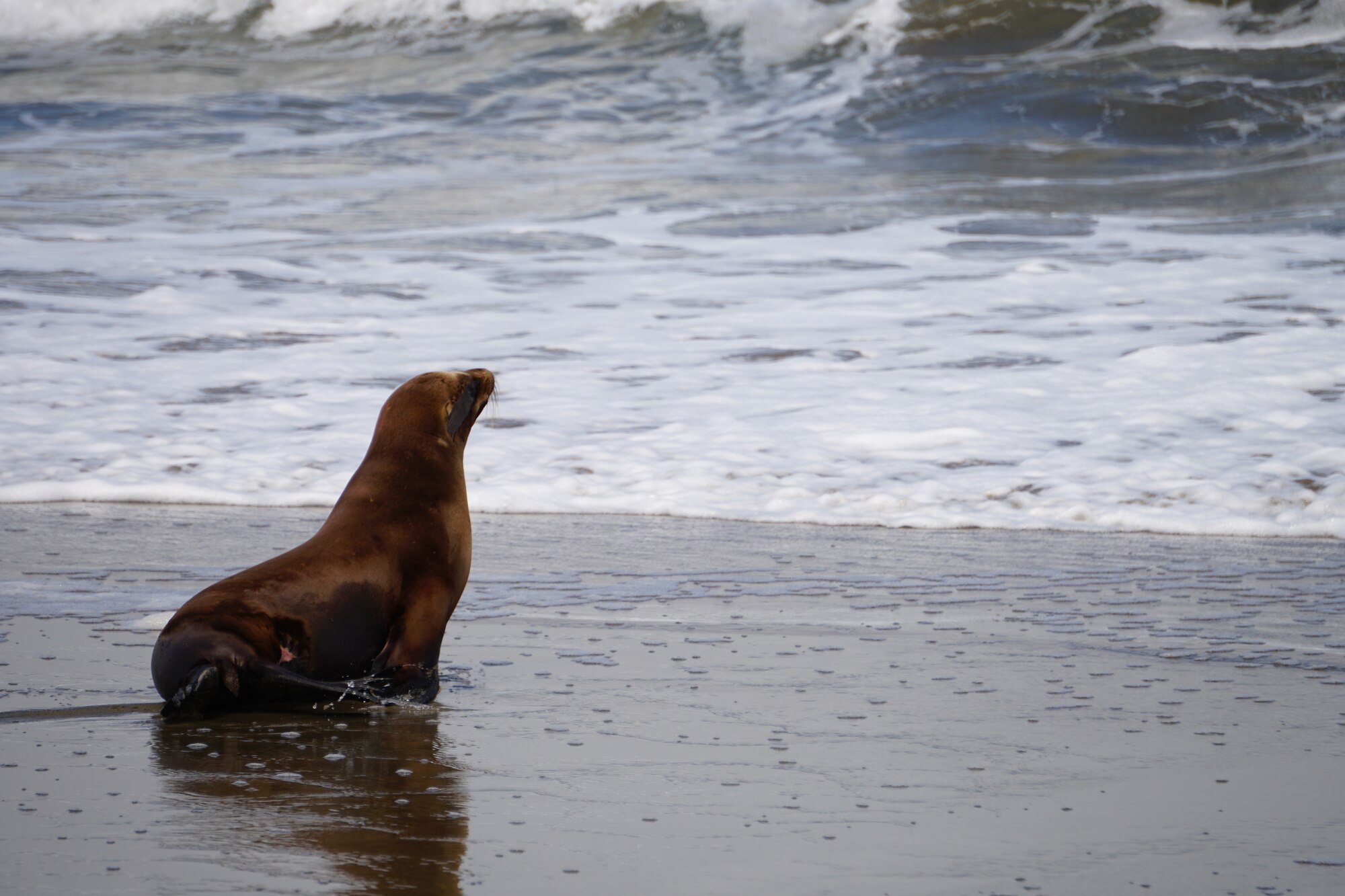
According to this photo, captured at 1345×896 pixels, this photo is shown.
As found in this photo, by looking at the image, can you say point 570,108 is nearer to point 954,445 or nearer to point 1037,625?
point 954,445

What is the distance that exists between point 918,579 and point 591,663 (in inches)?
60.9

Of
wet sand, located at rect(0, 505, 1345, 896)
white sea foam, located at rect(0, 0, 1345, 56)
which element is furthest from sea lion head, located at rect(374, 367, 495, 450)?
white sea foam, located at rect(0, 0, 1345, 56)

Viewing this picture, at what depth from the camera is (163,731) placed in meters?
2.92

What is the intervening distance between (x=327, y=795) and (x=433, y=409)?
4.18ft

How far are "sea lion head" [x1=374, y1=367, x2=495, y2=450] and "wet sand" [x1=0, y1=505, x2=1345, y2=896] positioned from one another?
60cm

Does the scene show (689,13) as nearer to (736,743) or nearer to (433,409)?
(433,409)

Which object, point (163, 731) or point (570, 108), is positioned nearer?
point (163, 731)

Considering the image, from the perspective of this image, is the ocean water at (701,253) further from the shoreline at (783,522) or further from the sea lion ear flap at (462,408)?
the sea lion ear flap at (462,408)

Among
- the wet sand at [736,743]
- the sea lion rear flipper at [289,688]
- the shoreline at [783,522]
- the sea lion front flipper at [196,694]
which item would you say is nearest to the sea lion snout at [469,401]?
the wet sand at [736,743]

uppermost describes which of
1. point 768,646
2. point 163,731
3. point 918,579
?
point 163,731

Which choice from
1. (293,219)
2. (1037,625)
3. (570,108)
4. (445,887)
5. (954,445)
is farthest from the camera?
(570,108)

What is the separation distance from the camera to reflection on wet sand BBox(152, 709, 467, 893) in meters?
2.16

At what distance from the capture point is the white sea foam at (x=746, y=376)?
6289mm

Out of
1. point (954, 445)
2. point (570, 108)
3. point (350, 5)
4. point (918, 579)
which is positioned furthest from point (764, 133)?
point (918, 579)
